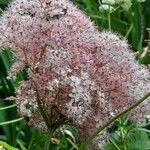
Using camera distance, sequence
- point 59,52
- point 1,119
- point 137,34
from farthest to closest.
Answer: point 137,34 < point 1,119 < point 59,52

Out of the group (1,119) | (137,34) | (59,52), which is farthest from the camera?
(137,34)

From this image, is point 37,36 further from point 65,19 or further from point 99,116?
point 99,116

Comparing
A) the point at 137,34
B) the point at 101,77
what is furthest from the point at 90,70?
the point at 137,34

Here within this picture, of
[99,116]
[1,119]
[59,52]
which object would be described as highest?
[59,52]

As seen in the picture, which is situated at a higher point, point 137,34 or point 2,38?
point 2,38

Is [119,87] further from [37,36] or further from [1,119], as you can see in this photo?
[1,119]

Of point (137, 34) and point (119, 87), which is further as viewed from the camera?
point (137, 34)
